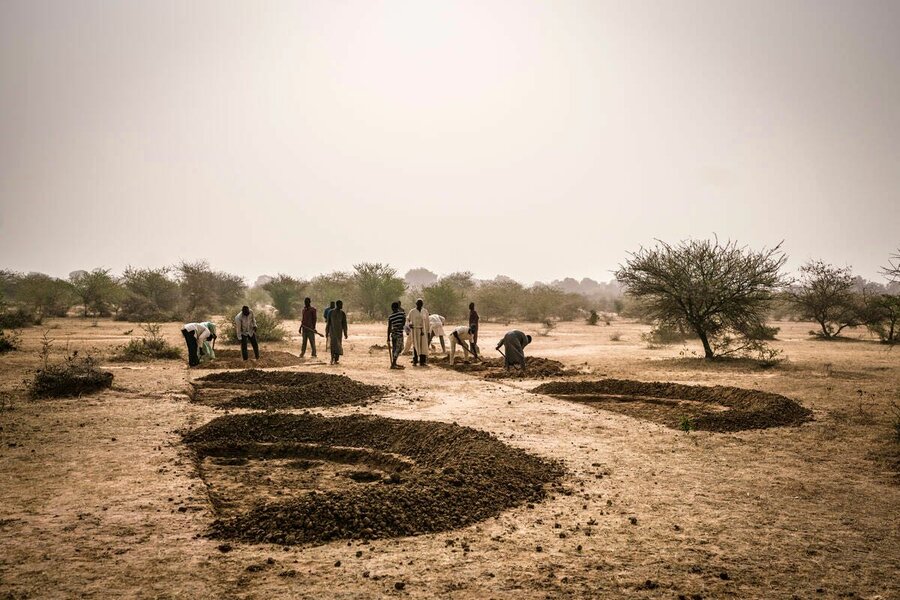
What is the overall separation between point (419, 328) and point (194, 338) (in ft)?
19.8

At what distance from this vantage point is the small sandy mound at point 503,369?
50.0 ft

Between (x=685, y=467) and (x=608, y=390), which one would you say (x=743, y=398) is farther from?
(x=685, y=467)

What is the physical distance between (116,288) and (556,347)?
28756 millimetres

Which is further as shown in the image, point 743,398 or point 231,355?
point 231,355

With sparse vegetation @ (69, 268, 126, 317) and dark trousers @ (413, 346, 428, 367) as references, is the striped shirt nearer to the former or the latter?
dark trousers @ (413, 346, 428, 367)

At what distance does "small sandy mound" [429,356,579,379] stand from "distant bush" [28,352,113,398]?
27.4 ft

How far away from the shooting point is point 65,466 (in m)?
7.03

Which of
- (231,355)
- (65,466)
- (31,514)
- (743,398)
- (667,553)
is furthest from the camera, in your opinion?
(231,355)

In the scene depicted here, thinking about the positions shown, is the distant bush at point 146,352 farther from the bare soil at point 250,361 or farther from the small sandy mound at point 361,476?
the small sandy mound at point 361,476

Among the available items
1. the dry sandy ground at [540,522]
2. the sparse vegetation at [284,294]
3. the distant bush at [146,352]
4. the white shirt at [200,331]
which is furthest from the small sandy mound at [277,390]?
the sparse vegetation at [284,294]

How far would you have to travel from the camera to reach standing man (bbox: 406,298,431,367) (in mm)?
17297

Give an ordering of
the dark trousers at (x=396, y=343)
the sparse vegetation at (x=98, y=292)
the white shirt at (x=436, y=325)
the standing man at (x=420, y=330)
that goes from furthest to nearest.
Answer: the sparse vegetation at (x=98, y=292) → the white shirt at (x=436, y=325) → the standing man at (x=420, y=330) → the dark trousers at (x=396, y=343)

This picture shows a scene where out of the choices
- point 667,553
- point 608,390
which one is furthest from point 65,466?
point 608,390

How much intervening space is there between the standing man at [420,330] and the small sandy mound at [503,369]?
21.8 inches
